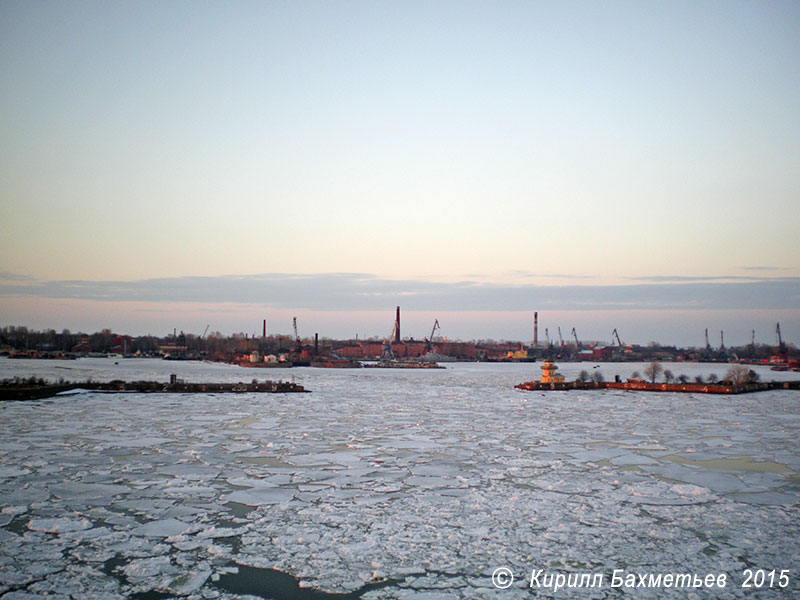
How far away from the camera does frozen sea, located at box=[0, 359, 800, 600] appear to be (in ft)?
19.4

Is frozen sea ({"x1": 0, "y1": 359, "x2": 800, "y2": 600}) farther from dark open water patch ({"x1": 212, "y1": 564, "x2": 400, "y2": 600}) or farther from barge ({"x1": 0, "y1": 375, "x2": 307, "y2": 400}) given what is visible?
barge ({"x1": 0, "y1": 375, "x2": 307, "y2": 400})

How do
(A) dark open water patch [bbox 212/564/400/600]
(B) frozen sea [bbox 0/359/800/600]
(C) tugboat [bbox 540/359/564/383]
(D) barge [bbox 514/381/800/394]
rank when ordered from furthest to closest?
(C) tugboat [bbox 540/359/564/383] < (D) barge [bbox 514/381/800/394] < (B) frozen sea [bbox 0/359/800/600] < (A) dark open water patch [bbox 212/564/400/600]

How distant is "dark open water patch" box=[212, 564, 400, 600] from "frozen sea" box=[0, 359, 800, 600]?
0.02 m

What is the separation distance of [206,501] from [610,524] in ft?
19.9

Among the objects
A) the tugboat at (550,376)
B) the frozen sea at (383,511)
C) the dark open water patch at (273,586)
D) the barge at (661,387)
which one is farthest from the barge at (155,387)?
the dark open water patch at (273,586)

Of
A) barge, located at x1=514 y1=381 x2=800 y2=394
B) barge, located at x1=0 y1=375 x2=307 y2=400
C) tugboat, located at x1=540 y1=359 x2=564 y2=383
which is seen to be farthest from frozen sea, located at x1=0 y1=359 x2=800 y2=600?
tugboat, located at x1=540 y1=359 x2=564 y2=383

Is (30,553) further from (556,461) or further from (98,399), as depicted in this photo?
(98,399)

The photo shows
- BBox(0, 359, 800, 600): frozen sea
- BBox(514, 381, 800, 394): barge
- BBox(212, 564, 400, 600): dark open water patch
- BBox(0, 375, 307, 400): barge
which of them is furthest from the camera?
BBox(514, 381, 800, 394): barge

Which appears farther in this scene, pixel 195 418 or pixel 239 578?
pixel 195 418

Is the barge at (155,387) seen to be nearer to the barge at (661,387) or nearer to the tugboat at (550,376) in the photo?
the barge at (661,387)

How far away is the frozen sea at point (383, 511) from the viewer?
5922 millimetres

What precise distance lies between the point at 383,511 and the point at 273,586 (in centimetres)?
293

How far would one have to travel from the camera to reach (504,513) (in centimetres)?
833

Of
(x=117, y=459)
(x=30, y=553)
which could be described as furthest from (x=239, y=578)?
(x=117, y=459)
